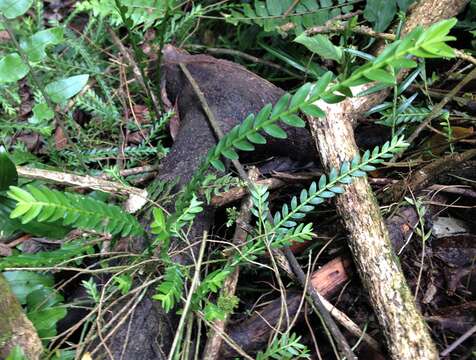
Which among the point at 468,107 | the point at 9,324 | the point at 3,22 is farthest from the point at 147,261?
the point at 468,107

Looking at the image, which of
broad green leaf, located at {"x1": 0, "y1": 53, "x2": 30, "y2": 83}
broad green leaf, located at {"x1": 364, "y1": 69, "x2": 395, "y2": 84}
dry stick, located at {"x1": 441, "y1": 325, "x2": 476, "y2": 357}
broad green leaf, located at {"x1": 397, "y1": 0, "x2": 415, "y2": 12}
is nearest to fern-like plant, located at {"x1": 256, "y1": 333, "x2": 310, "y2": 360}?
dry stick, located at {"x1": 441, "y1": 325, "x2": 476, "y2": 357}

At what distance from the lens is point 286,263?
1.47m

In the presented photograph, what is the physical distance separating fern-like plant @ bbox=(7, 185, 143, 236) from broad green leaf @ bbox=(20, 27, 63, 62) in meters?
0.63

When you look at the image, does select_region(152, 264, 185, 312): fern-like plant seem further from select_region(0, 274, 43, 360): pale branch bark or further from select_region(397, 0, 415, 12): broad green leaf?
select_region(397, 0, 415, 12): broad green leaf

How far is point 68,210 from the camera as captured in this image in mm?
1082

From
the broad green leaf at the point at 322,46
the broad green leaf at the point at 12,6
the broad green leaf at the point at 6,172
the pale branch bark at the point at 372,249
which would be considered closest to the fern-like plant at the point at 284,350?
the pale branch bark at the point at 372,249

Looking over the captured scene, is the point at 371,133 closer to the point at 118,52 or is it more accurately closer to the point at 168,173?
the point at 168,173

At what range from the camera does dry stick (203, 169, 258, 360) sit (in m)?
1.29

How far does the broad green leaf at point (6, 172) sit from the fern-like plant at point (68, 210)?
0.45m

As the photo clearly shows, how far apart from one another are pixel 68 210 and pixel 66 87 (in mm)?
683

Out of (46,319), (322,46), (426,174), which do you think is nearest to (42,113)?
(46,319)

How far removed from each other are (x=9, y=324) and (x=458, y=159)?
1551mm

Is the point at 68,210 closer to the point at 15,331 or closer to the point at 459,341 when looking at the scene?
the point at 15,331

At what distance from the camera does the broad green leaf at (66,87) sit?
159cm
